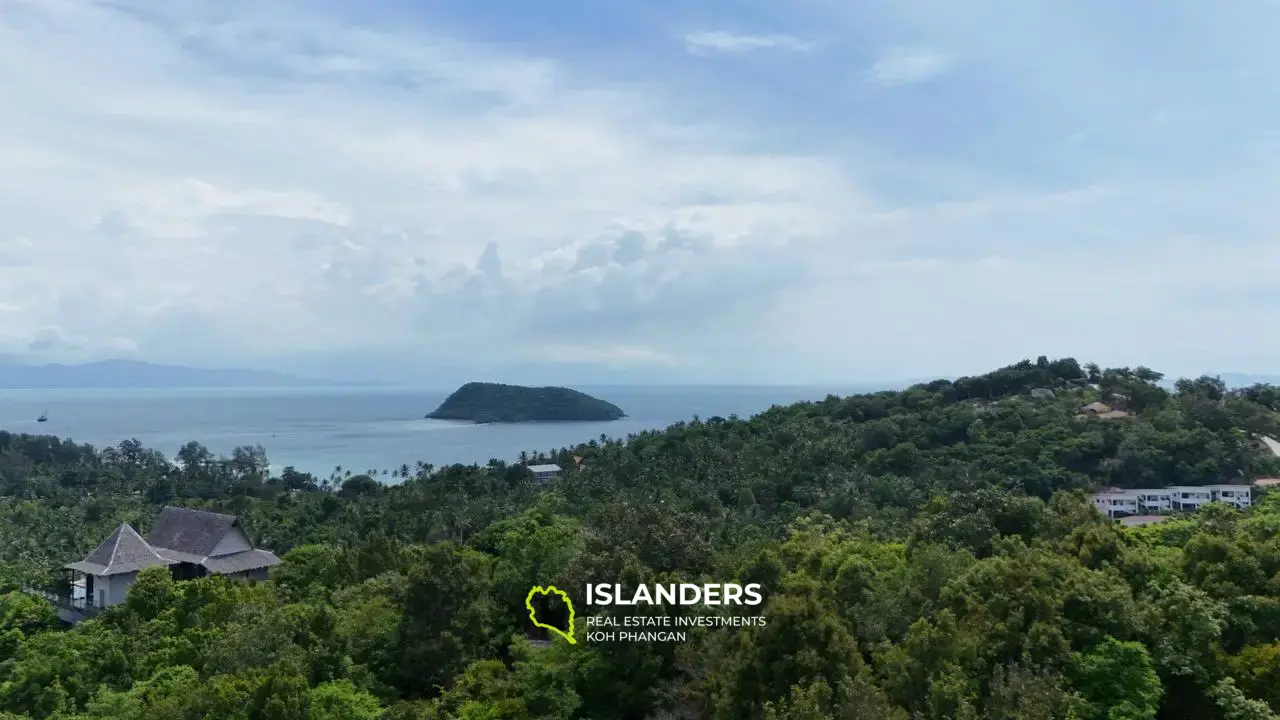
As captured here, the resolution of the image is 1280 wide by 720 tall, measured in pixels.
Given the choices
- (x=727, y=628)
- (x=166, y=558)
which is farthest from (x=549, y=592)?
(x=166, y=558)

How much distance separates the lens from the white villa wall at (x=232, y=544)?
26.1 metres

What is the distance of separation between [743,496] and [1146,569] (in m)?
19.6

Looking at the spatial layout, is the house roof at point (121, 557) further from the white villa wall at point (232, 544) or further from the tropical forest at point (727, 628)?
the tropical forest at point (727, 628)

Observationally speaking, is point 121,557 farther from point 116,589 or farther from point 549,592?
point 549,592

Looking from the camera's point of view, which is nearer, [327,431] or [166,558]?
[166,558]

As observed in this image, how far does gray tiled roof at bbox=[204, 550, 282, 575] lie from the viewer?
25.6 m

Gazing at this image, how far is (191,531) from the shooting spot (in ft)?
88.1

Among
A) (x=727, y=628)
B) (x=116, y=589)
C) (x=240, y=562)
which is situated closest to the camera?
(x=727, y=628)

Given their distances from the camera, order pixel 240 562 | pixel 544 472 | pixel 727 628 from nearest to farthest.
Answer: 1. pixel 727 628
2. pixel 240 562
3. pixel 544 472

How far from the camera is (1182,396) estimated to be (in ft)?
150

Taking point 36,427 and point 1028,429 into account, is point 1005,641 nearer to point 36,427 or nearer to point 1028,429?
point 1028,429

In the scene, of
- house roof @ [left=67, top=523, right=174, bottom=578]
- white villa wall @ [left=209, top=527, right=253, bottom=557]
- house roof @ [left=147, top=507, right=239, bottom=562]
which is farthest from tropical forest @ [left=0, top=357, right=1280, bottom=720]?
white villa wall @ [left=209, top=527, right=253, bottom=557]

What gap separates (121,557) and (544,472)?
96.3 ft

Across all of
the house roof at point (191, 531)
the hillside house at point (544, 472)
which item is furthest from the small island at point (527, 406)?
the house roof at point (191, 531)
